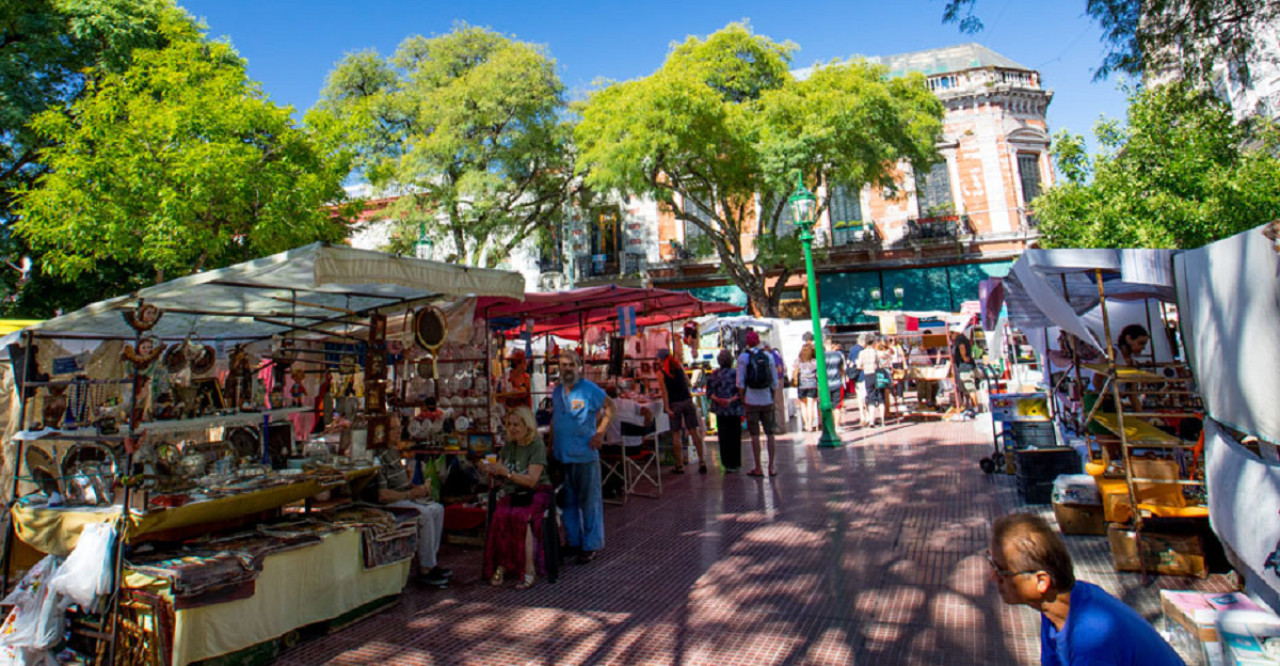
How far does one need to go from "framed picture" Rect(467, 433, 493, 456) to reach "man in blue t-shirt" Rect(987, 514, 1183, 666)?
5354 mm

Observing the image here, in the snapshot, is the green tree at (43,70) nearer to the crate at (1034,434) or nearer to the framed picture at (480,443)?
the framed picture at (480,443)

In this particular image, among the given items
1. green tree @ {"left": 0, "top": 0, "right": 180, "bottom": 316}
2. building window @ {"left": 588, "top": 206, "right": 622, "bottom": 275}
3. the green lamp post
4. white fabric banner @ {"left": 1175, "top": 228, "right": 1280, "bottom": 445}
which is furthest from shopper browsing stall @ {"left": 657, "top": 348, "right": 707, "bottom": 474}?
building window @ {"left": 588, "top": 206, "right": 622, "bottom": 275}

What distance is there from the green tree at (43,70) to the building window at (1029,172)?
26.6 metres

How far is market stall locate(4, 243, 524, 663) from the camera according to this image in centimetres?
363

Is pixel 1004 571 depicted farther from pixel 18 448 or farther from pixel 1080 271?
pixel 18 448

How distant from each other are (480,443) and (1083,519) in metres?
5.50

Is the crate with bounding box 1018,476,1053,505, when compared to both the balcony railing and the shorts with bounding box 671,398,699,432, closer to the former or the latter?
the shorts with bounding box 671,398,699,432

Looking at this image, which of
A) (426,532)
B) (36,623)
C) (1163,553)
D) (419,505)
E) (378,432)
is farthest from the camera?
(378,432)

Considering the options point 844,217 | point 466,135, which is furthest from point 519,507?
point 844,217

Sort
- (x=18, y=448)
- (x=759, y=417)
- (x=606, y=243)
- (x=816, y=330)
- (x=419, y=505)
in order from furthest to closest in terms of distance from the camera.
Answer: (x=606, y=243) → (x=816, y=330) → (x=759, y=417) → (x=419, y=505) → (x=18, y=448)

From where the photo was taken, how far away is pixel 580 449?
17.6 feet

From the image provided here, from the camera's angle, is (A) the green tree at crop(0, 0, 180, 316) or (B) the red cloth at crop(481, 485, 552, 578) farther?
(A) the green tree at crop(0, 0, 180, 316)

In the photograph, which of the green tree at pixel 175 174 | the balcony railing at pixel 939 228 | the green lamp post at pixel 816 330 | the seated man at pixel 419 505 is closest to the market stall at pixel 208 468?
the seated man at pixel 419 505

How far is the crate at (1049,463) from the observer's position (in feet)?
20.5
